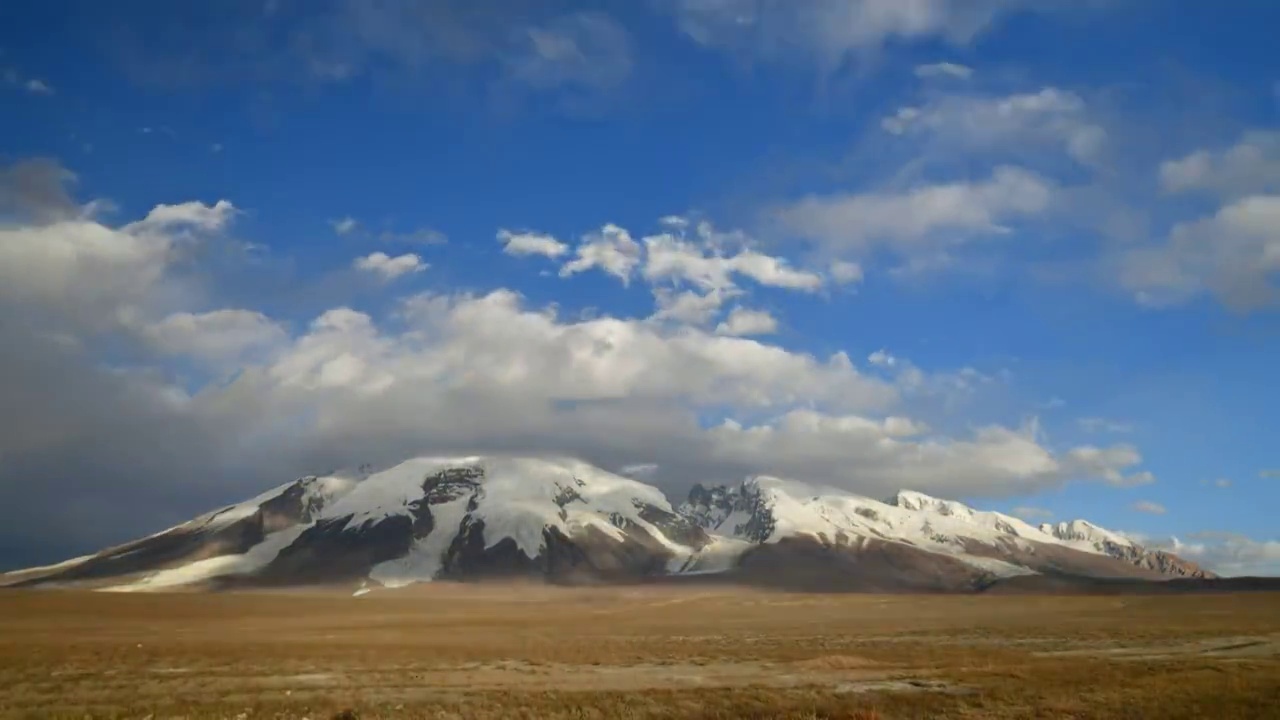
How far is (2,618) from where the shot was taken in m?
103

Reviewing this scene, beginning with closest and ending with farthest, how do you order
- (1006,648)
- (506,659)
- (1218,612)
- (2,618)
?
1. (506,659)
2. (1006,648)
3. (2,618)
4. (1218,612)

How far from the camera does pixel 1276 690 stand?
105 feet

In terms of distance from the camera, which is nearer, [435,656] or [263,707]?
[263,707]

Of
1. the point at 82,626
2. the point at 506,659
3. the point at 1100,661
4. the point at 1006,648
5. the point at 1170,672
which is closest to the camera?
the point at 1170,672

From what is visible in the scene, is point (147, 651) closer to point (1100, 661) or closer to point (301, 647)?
point (301, 647)

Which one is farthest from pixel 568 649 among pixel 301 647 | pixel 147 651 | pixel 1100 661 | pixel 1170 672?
pixel 1170 672

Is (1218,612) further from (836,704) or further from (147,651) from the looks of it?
(147,651)

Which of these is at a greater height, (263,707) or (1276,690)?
(1276,690)

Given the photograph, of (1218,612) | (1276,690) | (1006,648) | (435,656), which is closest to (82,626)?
(435,656)

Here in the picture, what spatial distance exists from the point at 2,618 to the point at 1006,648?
333 ft

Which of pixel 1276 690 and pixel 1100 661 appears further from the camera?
pixel 1100 661

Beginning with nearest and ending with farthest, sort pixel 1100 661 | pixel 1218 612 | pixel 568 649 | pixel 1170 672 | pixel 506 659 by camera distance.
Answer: pixel 1170 672
pixel 1100 661
pixel 506 659
pixel 568 649
pixel 1218 612

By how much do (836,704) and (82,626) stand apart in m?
87.4

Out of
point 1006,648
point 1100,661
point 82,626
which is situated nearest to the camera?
point 1100,661
